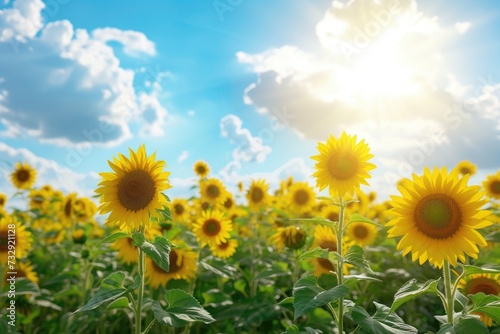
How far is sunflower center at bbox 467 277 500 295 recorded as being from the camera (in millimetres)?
4012

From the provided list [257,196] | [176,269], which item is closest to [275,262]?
[176,269]

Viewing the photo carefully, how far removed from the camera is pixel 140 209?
3.60 m

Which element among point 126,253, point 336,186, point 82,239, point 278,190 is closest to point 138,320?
point 336,186

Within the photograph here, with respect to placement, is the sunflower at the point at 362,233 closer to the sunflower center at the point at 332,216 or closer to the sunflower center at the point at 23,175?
the sunflower center at the point at 332,216

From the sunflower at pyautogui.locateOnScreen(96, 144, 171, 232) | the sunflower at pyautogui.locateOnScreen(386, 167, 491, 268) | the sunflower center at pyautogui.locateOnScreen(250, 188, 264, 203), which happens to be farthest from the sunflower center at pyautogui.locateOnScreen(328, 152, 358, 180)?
the sunflower center at pyautogui.locateOnScreen(250, 188, 264, 203)

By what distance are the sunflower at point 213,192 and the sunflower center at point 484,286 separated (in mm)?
5292

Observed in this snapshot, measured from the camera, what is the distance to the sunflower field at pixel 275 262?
2.89m

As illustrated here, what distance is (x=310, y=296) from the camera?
2926mm

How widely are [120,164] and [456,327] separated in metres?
2.66

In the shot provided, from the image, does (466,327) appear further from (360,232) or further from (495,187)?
(495,187)

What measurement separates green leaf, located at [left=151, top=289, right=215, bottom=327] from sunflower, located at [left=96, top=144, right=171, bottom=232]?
63 cm

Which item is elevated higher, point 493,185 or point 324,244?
point 493,185

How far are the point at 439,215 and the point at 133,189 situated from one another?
2288 millimetres

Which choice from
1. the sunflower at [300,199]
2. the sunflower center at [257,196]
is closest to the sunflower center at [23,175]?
the sunflower center at [257,196]
